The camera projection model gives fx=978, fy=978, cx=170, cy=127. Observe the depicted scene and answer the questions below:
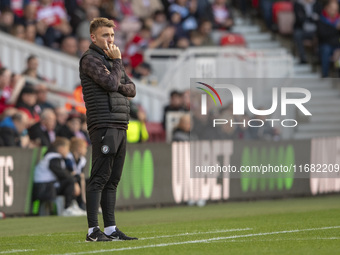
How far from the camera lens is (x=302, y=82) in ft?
82.4

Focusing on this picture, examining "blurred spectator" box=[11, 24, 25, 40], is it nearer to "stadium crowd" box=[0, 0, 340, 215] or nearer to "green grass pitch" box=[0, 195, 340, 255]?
"stadium crowd" box=[0, 0, 340, 215]

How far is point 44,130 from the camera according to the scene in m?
17.5

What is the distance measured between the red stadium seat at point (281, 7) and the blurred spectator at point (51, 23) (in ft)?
23.7

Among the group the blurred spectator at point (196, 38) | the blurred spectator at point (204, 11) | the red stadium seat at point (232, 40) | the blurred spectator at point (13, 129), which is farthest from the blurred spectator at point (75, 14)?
the blurred spectator at point (13, 129)

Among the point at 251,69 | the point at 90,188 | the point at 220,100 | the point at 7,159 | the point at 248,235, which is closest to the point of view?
the point at 90,188

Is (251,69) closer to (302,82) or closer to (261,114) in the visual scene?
(302,82)

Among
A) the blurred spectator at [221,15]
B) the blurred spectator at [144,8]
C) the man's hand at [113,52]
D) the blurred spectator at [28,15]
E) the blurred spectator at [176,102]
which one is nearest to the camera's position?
the man's hand at [113,52]

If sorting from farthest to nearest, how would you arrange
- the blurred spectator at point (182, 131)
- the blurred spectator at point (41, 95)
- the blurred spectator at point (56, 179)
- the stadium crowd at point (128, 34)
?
the blurred spectator at point (182, 131), the blurred spectator at point (41, 95), the stadium crowd at point (128, 34), the blurred spectator at point (56, 179)

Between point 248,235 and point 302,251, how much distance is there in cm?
179

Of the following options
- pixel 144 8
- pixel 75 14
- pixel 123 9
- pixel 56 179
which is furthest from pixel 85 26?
pixel 56 179

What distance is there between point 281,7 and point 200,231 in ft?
54.9

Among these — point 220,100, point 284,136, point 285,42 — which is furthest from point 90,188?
point 285,42

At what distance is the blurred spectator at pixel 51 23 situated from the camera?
22.2 meters

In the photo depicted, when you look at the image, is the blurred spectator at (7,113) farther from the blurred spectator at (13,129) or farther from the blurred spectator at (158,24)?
the blurred spectator at (158,24)
